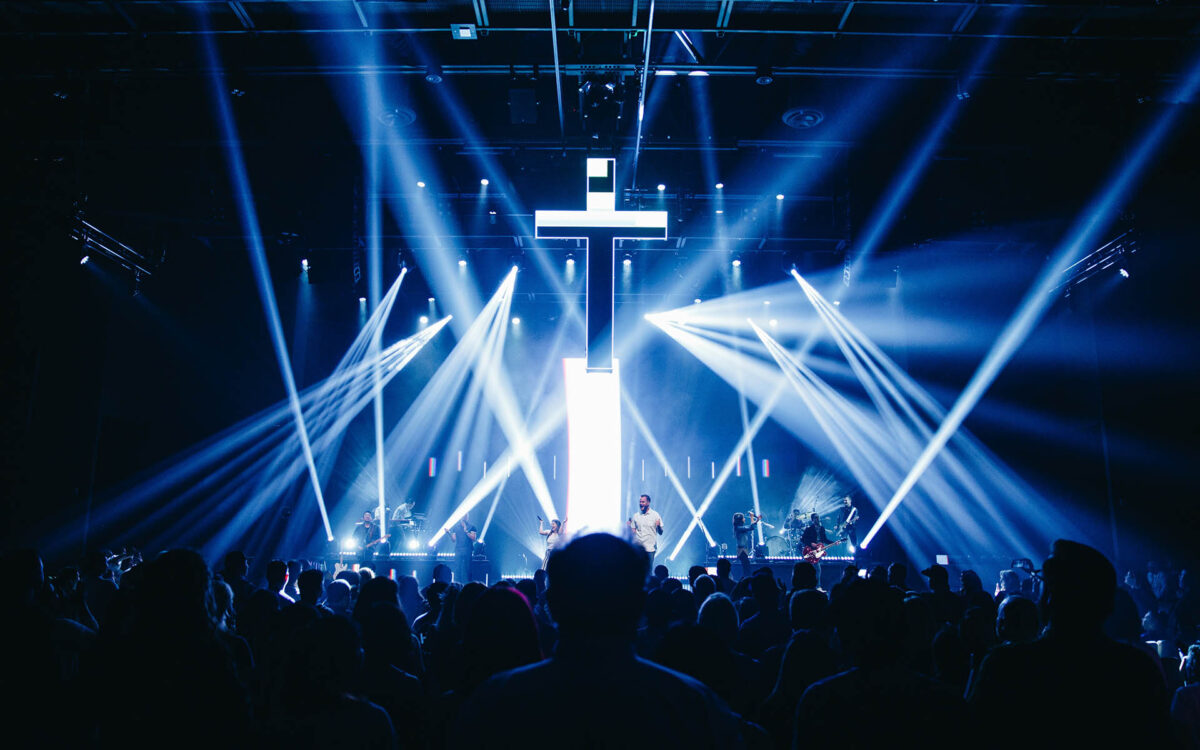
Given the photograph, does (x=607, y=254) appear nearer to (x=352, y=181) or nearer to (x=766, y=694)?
(x=352, y=181)

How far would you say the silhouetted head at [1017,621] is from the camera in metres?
3.45

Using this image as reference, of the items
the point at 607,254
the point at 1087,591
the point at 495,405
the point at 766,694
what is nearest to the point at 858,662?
the point at 1087,591

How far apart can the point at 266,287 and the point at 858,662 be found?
41.8 ft

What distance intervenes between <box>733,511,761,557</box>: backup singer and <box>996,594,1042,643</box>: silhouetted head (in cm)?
803

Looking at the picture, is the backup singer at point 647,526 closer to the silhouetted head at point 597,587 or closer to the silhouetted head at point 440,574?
the silhouetted head at point 440,574

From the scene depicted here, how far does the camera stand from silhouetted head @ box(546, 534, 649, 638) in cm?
141

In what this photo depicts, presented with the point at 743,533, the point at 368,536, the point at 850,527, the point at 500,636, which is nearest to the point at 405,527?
the point at 368,536

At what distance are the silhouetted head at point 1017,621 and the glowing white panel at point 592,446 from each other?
31.0ft

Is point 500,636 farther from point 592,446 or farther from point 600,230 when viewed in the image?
point 592,446

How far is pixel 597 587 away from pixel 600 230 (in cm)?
796

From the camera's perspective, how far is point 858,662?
188 centimetres

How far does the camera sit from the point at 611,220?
29.7 feet

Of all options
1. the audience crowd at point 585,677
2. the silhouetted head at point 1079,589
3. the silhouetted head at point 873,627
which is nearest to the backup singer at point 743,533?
the audience crowd at point 585,677

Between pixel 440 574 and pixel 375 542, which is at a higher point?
pixel 440 574
